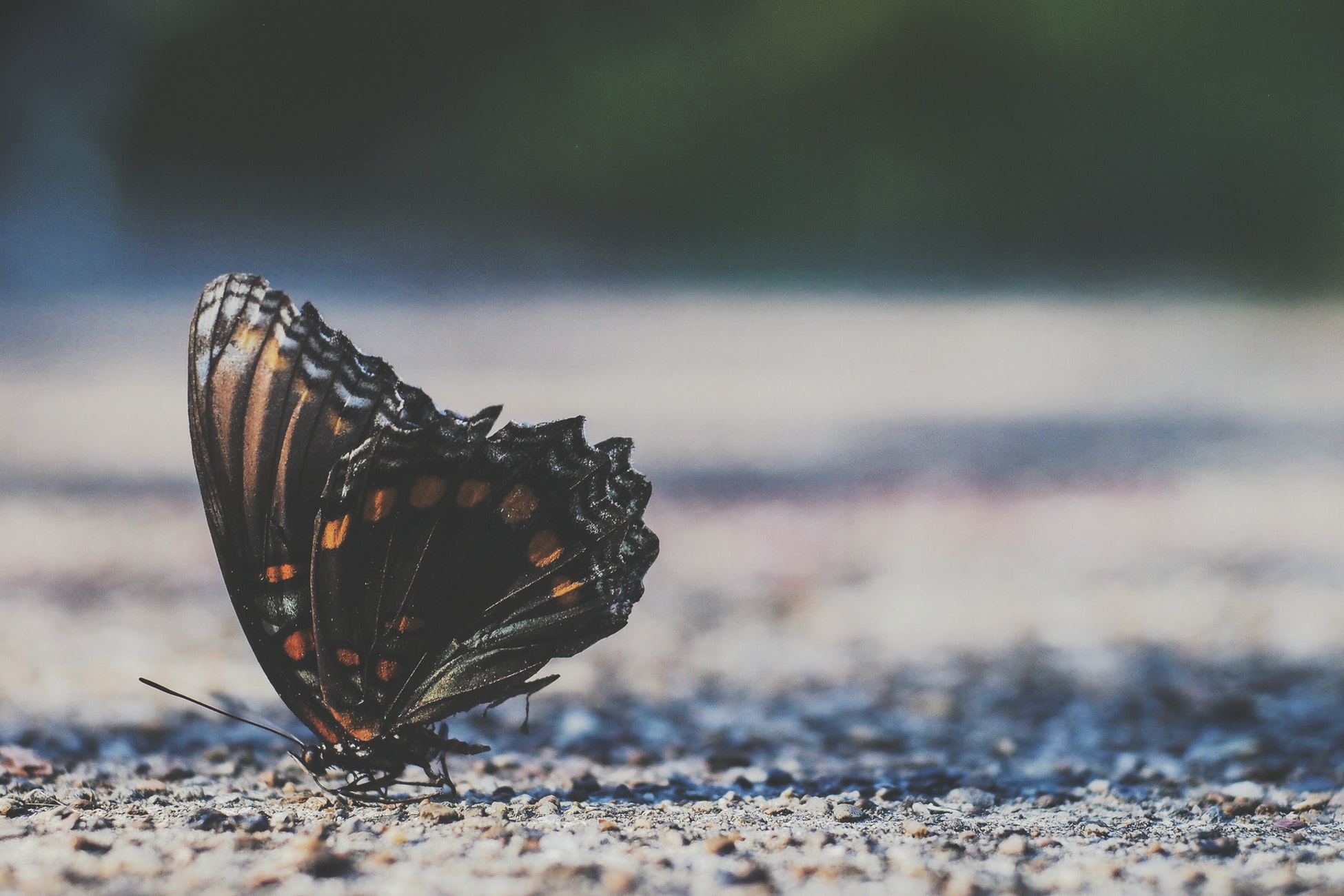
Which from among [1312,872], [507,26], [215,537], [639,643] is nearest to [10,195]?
[507,26]

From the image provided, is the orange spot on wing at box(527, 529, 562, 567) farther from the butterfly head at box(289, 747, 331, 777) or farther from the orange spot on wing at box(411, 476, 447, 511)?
the butterfly head at box(289, 747, 331, 777)

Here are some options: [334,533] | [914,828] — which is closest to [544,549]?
[334,533]

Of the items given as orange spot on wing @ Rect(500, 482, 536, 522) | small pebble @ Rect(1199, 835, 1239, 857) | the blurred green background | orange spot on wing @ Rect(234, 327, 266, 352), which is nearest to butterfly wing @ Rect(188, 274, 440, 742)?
orange spot on wing @ Rect(234, 327, 266, 352)

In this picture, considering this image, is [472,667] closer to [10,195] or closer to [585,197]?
[585,197]

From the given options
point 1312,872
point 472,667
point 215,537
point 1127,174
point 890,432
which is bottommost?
point 1312,872

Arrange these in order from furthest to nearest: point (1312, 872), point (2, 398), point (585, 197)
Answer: point (585, 197), point (2, 398), point (1312, 872)

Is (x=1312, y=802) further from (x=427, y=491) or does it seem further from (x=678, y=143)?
(x=678, y=143)
